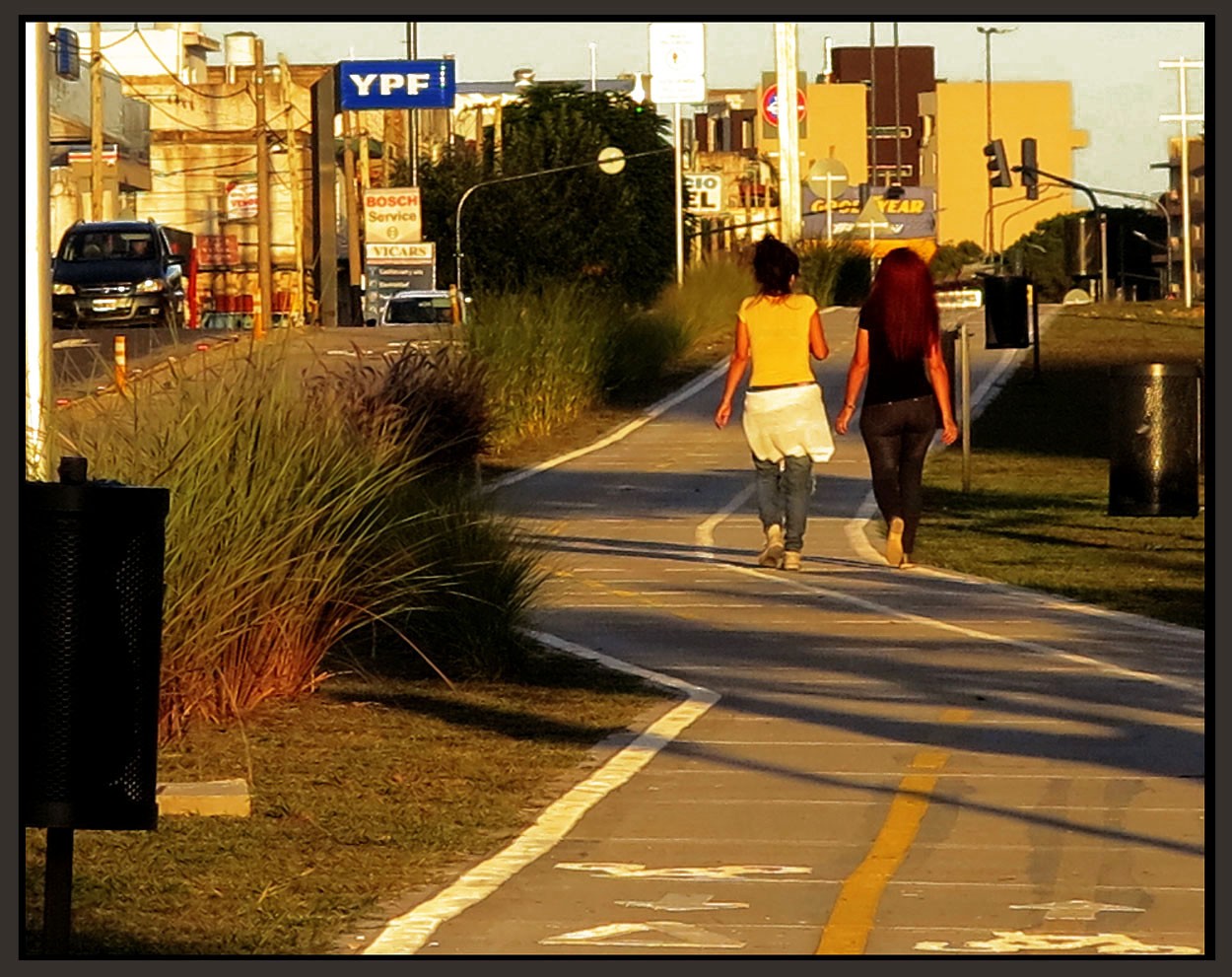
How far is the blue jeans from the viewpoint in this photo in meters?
15.6

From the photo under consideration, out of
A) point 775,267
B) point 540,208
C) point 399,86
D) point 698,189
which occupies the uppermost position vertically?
point 399,86

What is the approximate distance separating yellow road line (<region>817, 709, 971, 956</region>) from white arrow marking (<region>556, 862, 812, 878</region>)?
0.23m

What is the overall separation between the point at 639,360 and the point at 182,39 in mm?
64053

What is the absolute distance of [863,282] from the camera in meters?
50.6

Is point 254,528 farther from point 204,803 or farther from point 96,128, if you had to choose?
point 96,128

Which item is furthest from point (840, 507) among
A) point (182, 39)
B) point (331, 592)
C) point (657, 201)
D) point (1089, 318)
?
point (182, 39)

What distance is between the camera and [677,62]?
5416 centimetres

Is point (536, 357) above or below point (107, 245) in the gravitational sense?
below

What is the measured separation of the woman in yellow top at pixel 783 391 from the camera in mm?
15523

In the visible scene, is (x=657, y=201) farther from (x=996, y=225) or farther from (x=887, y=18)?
(x=887, y=18)

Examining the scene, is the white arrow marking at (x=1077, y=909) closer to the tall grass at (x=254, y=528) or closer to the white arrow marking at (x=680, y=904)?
the white arrow marking at (x=680, y=904)

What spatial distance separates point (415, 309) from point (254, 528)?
3578 cm

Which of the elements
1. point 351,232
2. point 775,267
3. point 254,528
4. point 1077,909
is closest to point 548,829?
point 1077,909

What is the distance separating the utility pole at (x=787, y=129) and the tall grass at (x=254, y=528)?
3709cm
